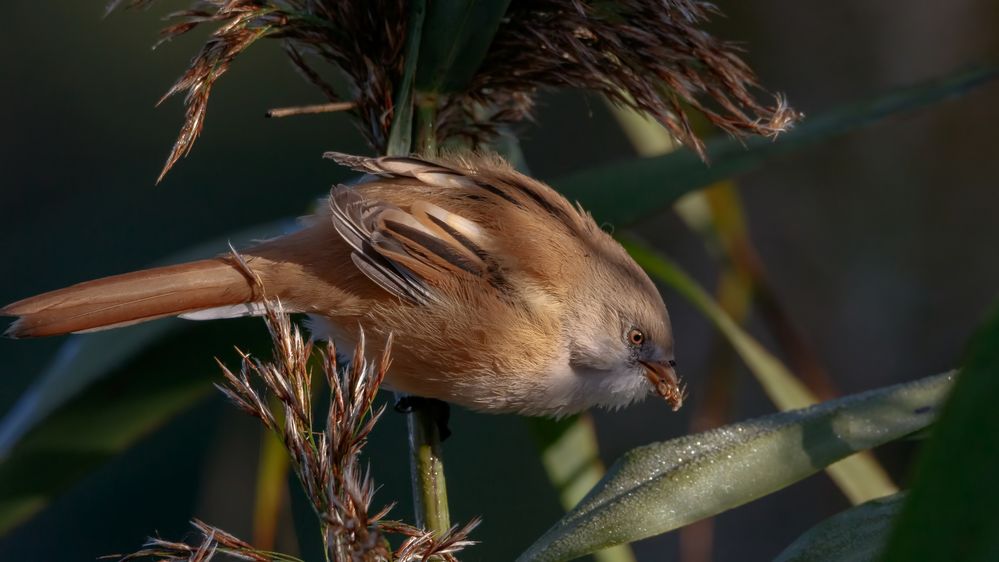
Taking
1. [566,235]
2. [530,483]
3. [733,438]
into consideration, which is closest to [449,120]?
[566,235]

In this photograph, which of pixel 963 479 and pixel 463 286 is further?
pixel 463 286

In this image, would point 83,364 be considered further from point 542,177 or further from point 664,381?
point 542,177

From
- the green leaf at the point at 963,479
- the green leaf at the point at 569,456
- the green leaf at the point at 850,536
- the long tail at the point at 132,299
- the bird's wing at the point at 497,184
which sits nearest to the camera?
the green leaf at the point at 963,479

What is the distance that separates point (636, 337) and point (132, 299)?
0.71 meters

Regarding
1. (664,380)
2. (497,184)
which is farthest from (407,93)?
(664,380)

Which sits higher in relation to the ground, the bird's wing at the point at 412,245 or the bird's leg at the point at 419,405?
the bird's wing at the point at 412,245

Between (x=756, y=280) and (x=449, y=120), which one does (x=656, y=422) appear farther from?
(x=449, y=120)

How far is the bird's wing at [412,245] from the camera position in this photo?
1.36m

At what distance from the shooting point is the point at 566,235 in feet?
4.59

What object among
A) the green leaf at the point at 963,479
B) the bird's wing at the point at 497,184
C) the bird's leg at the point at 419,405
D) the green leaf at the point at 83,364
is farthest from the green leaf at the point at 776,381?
the green leaf at the point at 963,479

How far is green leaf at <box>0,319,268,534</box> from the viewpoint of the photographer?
1.36 meters

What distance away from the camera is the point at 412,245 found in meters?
1.37

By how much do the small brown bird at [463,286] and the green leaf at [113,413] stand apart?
0.15 meters

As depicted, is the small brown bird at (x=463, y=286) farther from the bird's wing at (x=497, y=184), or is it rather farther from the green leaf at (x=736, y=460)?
the green leaf at (x=736, y=460)
